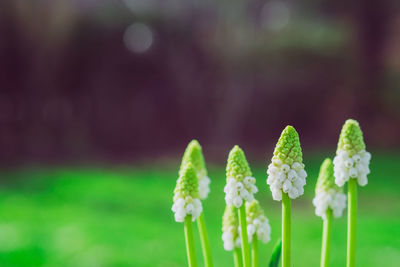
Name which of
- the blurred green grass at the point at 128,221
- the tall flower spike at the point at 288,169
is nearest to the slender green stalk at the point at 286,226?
the tall flower spike at the point at 288,169

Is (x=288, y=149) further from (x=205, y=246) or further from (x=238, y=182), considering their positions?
(x=205, y=246)

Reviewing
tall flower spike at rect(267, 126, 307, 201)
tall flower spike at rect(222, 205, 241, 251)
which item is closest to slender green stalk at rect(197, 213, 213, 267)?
tall flower spike at rect(222, 205, 241, 251)

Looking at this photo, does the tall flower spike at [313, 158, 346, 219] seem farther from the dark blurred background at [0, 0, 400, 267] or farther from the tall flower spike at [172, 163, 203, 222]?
the dark blurred background at [0, 0, 400, 267]

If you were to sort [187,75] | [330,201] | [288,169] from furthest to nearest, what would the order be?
[187,75], [330,201], [288,169]

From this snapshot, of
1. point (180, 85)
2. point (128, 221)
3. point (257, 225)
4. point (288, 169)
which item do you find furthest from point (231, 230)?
point (180, 85)

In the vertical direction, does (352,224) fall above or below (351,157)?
below

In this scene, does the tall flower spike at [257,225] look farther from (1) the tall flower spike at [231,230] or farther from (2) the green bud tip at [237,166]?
(2) the green bud tip at [237,166]
